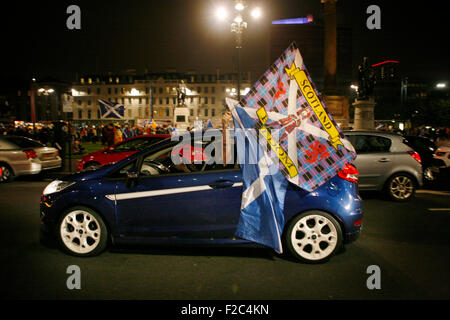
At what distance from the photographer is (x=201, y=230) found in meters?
4.52

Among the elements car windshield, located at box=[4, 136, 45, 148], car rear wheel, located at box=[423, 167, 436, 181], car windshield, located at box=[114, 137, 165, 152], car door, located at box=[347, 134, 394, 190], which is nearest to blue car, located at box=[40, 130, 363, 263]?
car door, located at box=[347, 134, 394, 190]

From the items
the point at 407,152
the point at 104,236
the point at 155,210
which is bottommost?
the point at 104,236

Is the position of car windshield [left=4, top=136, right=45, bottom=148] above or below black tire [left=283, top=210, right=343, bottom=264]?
above

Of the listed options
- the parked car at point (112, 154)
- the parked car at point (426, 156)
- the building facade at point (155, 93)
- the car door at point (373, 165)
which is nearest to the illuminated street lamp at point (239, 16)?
the parked car at point (112, 154)

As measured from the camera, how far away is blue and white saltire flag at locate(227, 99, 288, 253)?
4234 millimetres

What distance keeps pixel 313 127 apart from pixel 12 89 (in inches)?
5427

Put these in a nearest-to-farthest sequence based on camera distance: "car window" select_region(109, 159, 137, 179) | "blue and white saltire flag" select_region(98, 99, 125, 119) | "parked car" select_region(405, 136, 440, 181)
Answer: "car window" select_region(109, 159, 137, 179) < "blue and white saltire flag" select_region(98, 99, 125, 119) < "parked car" select_region(405, 136, 440, 181)

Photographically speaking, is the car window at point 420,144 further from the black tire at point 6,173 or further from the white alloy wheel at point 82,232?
the black tire at point 6,173

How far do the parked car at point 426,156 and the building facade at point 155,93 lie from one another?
9484cm

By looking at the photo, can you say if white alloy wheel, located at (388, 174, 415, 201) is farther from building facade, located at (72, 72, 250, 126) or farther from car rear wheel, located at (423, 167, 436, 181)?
building facade, located at (72, 72, 250, 126)

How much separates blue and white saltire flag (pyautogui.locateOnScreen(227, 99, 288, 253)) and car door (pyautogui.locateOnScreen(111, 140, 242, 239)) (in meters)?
0.17
